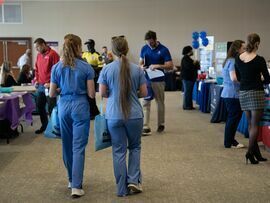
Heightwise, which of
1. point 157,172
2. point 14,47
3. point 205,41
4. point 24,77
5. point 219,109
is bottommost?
point 157,172

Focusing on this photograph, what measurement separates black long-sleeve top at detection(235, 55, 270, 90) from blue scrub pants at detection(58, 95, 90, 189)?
178cm

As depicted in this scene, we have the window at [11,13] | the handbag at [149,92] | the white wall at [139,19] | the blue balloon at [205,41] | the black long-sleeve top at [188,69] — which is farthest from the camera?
the white wall at [139,19]

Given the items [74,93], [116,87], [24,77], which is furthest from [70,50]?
[24,77]

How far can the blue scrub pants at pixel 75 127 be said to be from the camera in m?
3.15

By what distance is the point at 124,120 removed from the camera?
312 centimetres

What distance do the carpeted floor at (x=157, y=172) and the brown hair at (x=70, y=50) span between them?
3.69 ft

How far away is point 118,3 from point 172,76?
11.2 feet

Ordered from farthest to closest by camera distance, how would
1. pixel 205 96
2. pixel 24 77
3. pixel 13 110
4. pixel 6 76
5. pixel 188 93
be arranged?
pixel 188 93 → pixel 205 96 → pixel 24 77 → pixel 6 76 → pixel 13 110

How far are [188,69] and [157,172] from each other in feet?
15.8

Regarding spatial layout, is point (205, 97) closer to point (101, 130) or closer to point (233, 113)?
point (233, 113)

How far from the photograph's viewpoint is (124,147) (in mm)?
3221

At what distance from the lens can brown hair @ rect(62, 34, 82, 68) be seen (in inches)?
122

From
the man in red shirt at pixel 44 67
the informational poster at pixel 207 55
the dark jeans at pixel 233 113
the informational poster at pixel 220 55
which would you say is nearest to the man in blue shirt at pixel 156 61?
the dark jeans at pixel 233 113

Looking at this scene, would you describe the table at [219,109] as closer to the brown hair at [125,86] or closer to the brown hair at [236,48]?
the brown hair at [236,48]
